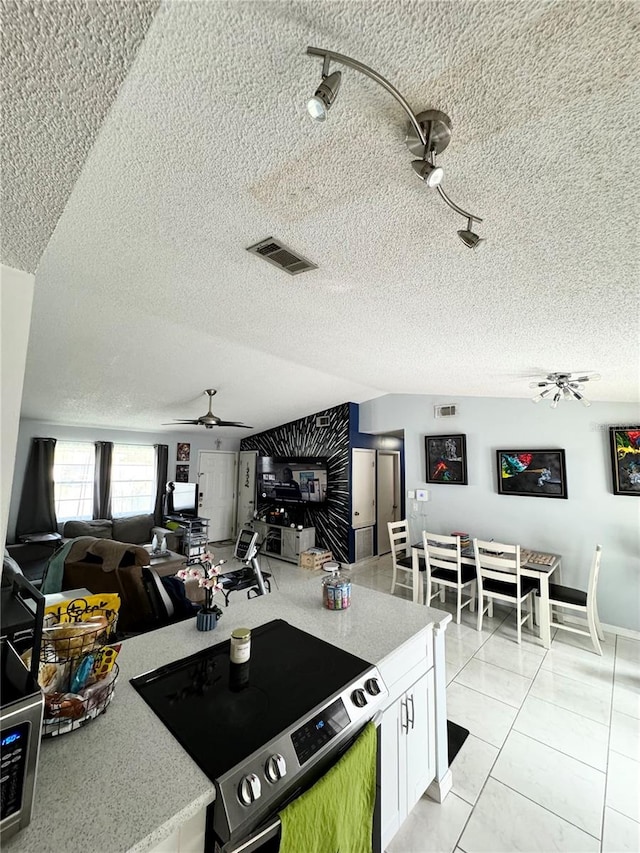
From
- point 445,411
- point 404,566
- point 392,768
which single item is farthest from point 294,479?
point 392,768

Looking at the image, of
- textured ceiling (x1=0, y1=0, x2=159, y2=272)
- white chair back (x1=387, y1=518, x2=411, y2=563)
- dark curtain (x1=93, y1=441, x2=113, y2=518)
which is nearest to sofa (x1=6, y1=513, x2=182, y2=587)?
dark curtain (x1=93, y1=441, x2=113, y2=518)

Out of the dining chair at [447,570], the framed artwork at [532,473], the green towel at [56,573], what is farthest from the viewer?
the framed artwork at [532,473]

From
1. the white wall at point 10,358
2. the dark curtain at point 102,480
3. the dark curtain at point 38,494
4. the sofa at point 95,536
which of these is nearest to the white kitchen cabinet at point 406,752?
the white wall at point 10,358

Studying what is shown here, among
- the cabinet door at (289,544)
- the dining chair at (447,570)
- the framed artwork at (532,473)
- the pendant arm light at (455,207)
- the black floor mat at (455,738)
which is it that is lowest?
the black floor mat at (455,738)

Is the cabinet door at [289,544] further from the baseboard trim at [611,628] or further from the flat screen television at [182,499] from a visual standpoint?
the baseboard trim at [611,628]

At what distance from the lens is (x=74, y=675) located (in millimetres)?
1041

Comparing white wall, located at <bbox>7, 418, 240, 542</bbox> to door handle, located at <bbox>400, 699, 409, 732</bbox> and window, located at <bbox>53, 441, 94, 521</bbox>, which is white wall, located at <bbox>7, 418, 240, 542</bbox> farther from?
door handle, located at <bbox>400, 699, 409, 732</bbox>

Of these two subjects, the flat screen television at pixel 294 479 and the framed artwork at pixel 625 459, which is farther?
the flat screen television at pixel 294 479

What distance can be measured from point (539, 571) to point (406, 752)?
8.39 ft

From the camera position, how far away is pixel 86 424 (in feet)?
18.6

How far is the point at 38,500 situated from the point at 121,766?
5.53 metres

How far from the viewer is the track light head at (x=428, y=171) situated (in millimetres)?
824

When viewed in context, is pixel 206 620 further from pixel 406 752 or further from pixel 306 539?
pixel 306 539

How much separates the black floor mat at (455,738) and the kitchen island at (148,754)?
1.12 ft
